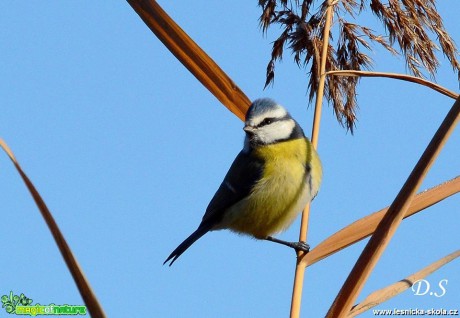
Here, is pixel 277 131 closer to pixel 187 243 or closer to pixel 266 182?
pixel 266 182

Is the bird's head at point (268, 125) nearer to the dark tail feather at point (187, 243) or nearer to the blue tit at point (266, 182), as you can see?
the blue tit at point (266, 182)

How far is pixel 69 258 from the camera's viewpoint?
133cm

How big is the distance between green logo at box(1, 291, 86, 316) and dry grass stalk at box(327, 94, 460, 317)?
1044 mm

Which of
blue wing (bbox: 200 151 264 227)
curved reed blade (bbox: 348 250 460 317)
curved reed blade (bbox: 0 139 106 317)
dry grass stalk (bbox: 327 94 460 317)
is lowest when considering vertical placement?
curved reed blade (bbox: 348 250 460 317)

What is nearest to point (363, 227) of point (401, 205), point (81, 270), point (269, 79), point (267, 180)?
point (401, 205)

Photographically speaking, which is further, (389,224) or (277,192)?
(277,192)

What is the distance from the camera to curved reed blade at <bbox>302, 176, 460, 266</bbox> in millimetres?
1873

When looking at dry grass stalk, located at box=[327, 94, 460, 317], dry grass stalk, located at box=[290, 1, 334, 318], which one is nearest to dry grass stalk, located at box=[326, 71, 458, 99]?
dry grass stalk, located at box=[290, 1, 334, 318]

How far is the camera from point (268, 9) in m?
2.43

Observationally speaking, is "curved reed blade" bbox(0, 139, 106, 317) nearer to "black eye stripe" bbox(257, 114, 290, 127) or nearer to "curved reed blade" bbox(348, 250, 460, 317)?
"curved reed blade" bbox(348, 250, 460, 317)

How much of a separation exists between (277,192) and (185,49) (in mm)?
1113

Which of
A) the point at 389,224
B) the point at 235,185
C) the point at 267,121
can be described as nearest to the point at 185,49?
the point at 389,224

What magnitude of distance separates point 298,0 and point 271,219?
3.41 feet

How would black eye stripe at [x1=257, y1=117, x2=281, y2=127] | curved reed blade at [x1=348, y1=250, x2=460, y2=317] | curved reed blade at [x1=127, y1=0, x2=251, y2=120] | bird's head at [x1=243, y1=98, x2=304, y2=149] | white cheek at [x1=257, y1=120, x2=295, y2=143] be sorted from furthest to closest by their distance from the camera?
white cheek at [x1=257, y1=120, x2=295, y2=143]
black eye stripe at [x1=257, y1=117, x2=281, y2=127]
bird's head at [x1=243, y1=98, x2=304, y2=149]
curved reed blade at [x1=127, y1=0, x2=251, y2=120]
curved reed blade at [x1=348, y1=250, x2=460, y2=317]
